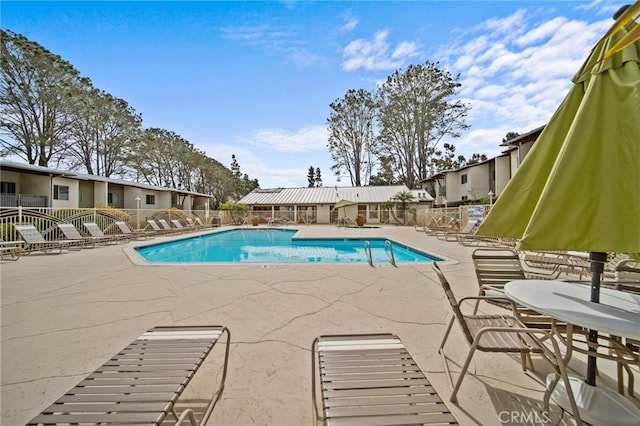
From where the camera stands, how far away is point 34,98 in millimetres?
19938

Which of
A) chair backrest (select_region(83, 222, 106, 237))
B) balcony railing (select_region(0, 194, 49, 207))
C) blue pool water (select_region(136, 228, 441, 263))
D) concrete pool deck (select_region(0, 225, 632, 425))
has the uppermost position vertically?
balcony railing (select_region(0, 194, 49, 207))

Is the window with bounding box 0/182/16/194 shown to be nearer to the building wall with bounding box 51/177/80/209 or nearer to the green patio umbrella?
the building wall with bounding box 51/177/80/209

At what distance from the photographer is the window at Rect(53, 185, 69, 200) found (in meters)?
16.4

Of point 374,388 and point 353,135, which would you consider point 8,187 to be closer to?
point 374,388

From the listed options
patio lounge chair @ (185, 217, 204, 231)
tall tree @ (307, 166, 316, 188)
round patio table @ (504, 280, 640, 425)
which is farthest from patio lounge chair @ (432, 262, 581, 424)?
tall tree @ (307, 166, 316, 188)

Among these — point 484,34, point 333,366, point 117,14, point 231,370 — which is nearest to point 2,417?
point 231,370

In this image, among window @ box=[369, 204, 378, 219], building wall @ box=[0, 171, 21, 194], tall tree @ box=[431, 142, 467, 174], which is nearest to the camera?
building wall @ box=[0, 171, 21, 194]

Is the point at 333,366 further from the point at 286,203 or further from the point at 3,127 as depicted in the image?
the point at 3,127

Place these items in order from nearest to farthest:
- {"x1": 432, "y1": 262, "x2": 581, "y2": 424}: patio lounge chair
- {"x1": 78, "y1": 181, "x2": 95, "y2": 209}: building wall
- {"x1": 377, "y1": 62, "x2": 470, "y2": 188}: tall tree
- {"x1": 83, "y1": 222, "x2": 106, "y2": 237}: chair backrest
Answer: {"x1": 432, "y1": 262, "x2": 581, "y2": 424}: patio lounge chair < {"x1": 83, "y1": 222, "x2": 106, "y2": 237}: chair backrest < {"x1": 78, "y1": 181, "x2": 95, "y2": 209}: building wall < {"x1": 377, "y1": 62, "x2": 470, "y2": 188}: tall tree

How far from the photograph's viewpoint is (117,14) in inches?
326

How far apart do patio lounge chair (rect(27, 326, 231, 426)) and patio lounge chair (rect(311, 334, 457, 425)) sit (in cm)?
70

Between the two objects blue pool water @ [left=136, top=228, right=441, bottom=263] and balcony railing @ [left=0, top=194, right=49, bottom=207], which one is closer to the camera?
blue pool water @ [left=136, top=228, right=441, bottom=263]

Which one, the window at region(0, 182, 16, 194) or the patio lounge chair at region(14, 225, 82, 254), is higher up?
the window at region(0, 182, 16, 194)

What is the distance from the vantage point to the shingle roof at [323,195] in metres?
27.2
